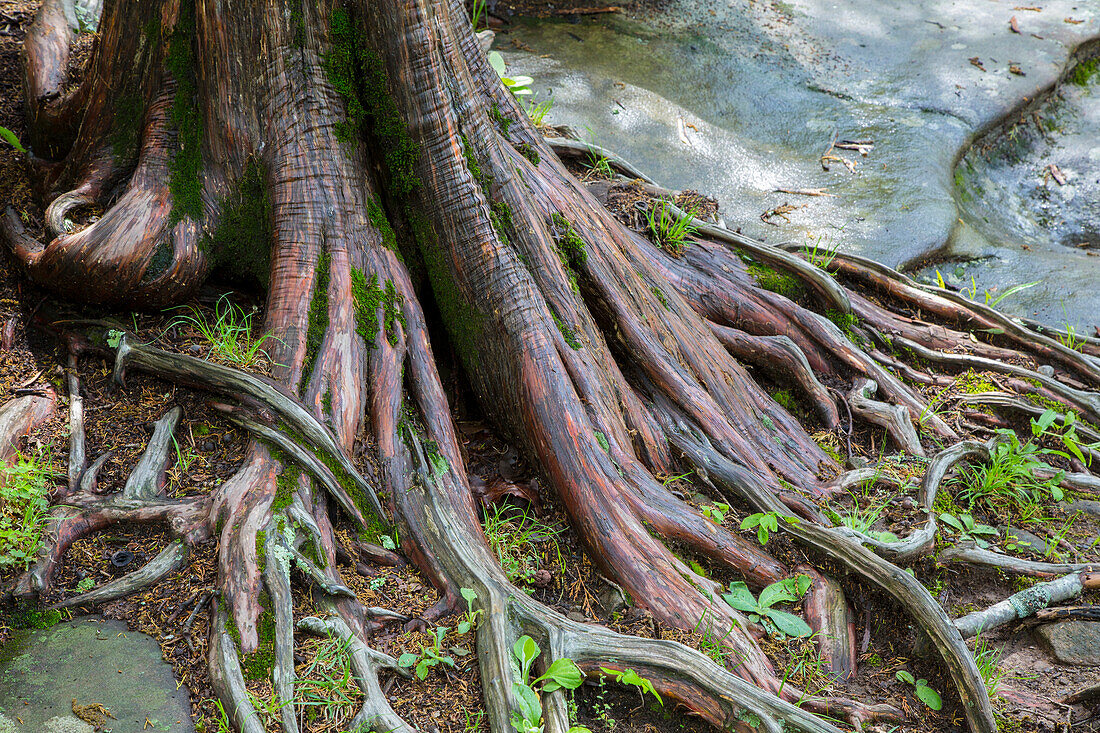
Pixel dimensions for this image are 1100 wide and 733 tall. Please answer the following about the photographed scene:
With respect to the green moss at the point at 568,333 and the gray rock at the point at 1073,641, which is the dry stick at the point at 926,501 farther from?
the green moss at the point at 568,333

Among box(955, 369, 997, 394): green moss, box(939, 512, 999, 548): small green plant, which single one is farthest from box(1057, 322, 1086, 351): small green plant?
box(939, 512, 999, 548): small green plant

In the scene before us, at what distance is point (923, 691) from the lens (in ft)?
8.95

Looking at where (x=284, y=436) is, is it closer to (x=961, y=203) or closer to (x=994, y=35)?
(x=961, y=203)

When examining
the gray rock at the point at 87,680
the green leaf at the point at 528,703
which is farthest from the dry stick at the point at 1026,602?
the gray rock at the point at 87,680

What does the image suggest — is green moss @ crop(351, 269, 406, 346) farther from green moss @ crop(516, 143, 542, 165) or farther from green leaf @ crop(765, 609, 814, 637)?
green leaf @ crop(765, 609, 814, 637)

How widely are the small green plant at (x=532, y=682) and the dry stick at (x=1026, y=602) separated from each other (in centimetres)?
164

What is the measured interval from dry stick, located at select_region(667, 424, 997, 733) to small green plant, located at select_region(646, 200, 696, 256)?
1.43 meters

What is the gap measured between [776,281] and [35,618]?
391cm

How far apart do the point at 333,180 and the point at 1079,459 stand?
4105mm

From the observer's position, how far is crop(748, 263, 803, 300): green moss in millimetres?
4426

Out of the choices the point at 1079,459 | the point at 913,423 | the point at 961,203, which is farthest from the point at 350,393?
the point at 961,203

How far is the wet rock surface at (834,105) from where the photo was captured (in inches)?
225

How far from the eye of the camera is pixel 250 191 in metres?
3.31

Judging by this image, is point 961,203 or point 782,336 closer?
point 782,336
